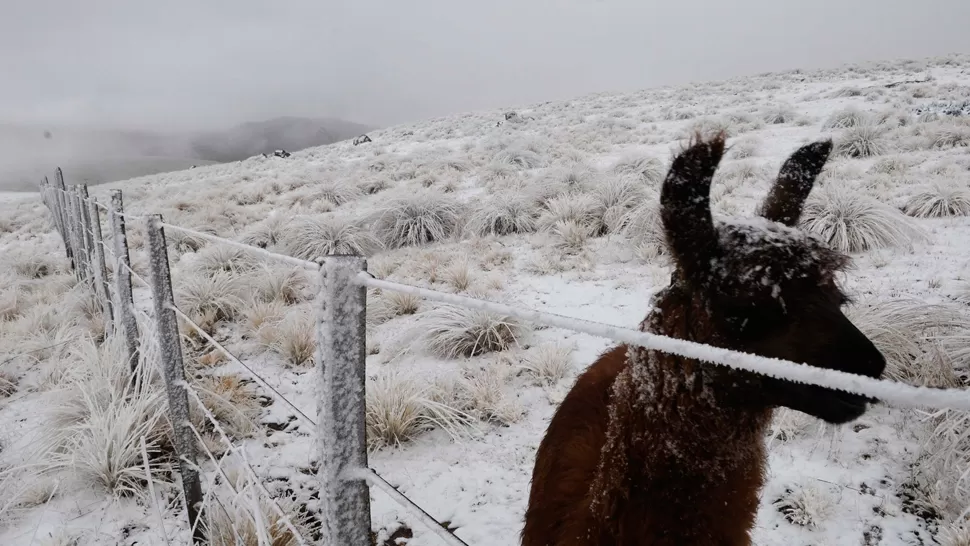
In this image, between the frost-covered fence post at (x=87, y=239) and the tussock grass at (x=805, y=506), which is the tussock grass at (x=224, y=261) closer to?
the frost-covered fence post at (x=87, y=239)

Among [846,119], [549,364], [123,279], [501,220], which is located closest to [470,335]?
[549,364]

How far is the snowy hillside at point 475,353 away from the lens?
2461 mm

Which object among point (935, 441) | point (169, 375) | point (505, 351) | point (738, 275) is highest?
point (738, 275)

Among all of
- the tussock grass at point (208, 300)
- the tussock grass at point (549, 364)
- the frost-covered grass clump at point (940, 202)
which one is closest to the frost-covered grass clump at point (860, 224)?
the frost-covered grass clump at point (940, 202)

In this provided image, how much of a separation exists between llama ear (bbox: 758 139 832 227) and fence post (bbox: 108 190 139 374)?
3.56 metres

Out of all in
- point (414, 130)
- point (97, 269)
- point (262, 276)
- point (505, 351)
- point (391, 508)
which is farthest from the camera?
point (414, 130)

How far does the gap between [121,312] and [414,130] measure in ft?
100

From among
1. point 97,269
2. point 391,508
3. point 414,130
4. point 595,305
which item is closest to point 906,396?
point 391,508

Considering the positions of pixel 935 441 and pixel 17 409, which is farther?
pixel 17 409

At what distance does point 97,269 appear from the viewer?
15.3 ft

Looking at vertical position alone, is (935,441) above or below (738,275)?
below

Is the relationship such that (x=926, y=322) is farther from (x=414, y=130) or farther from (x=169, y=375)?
(x=414, y=130)

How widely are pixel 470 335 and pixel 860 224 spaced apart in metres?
4.91

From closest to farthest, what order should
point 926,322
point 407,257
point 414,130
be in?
point 926,322 → point 407,257 → point 414,130
